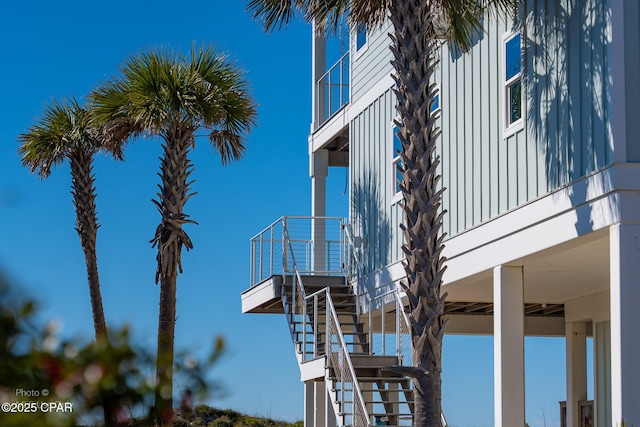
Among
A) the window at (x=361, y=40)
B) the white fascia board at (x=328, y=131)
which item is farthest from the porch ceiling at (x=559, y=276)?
the window at (x=361, y=40)

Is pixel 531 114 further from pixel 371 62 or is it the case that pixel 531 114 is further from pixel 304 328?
pixel 371 62

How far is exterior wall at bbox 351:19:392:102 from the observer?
20.0 meters

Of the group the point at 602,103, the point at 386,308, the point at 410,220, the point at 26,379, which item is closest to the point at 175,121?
the point at 386,308

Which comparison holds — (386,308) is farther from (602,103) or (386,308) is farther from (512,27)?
(602,103)

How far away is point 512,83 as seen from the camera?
1457 cm

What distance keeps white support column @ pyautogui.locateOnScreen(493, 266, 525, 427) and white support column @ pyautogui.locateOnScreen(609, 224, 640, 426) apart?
303 cm

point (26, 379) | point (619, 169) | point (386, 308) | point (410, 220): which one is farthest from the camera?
point (386, 308)

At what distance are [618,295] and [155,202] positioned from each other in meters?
11.2

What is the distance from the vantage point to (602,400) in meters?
18.8

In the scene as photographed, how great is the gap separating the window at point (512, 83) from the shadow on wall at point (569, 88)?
247 mm

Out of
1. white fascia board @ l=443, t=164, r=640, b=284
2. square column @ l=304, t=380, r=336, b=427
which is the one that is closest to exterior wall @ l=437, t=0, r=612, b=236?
white fascia board @ l=443, t=164, r=640, b=284

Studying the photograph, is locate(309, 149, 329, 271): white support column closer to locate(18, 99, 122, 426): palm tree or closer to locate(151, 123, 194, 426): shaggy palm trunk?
locate(151, 123, 194, 426): shaggy palm trunk

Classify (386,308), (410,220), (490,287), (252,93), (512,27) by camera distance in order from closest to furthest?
(410,220) → (512,27) → (490,287) → (386,308) → (252,93)

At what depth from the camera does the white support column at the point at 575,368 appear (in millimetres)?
20373
